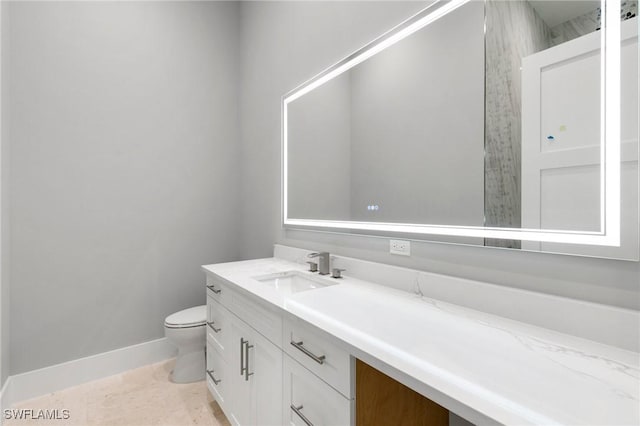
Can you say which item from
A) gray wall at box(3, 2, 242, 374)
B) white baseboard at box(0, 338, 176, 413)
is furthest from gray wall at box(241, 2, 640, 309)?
white baseboard at box(0, 338, 176, 413)

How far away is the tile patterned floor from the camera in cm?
174

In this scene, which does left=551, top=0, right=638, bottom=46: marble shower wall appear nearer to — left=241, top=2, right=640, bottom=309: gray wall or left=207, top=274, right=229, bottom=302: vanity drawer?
left=241, top=2, right=640, bottom=309: gray wall

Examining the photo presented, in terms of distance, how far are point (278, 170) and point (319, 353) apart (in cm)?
159

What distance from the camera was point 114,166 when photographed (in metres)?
Result: 2.26

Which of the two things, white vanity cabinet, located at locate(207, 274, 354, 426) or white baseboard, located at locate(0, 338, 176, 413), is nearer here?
white vanity cabinet, located at locate(207, 274, 354, 426)

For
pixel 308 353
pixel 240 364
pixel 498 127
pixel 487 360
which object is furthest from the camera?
pixel 240 364

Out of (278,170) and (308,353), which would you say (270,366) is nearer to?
(308,353)

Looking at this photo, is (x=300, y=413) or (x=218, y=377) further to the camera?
(x=218, y=377)

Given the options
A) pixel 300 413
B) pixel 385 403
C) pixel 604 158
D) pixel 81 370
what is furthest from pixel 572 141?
pixel 81 370

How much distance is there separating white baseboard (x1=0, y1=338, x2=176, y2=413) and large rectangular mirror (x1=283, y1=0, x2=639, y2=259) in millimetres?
1854

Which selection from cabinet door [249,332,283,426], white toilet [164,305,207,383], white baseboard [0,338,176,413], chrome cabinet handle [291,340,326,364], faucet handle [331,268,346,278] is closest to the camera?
chrome cabinet handle [291,340,326,364]

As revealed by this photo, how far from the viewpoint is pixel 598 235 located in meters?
0.85

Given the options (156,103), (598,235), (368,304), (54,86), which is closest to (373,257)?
(368,304)

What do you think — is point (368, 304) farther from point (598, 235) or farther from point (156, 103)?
point (156, 103)
